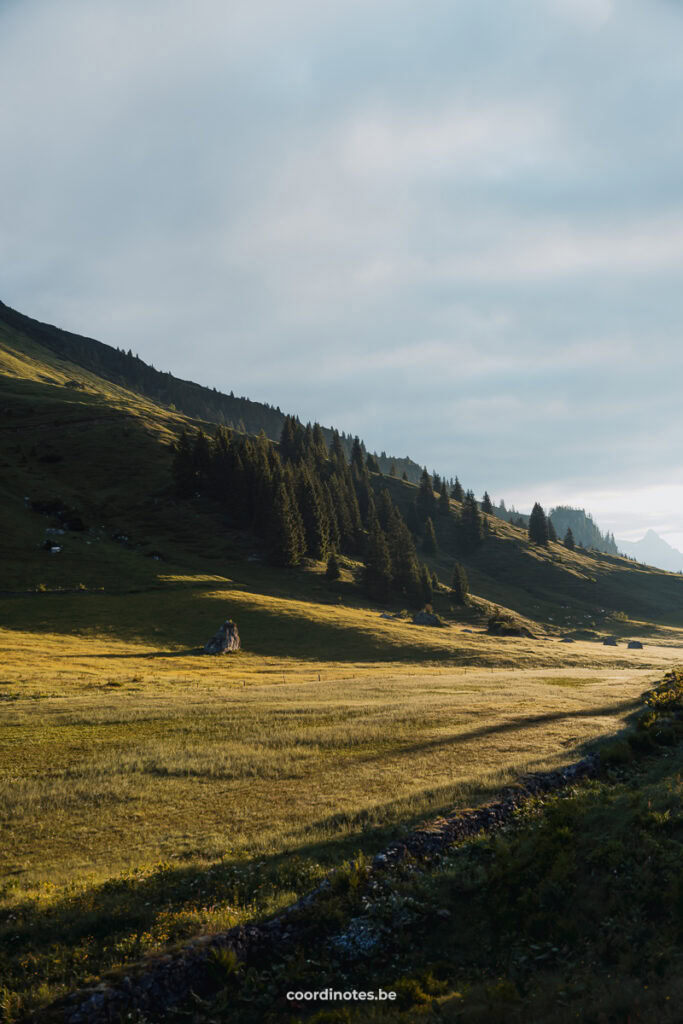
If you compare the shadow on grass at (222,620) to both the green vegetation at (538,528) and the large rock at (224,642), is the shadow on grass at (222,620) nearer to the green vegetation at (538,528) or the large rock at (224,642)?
the large rock at (224,642)

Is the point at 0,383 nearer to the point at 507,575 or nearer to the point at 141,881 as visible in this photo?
the point at 507,575

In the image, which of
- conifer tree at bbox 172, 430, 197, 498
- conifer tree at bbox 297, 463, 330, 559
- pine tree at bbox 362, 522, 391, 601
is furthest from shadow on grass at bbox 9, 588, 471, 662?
conifer tree at bbox 172, 430, 197, 498

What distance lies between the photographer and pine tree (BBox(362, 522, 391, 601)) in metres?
100

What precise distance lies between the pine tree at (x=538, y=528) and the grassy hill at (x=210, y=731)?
9119 centimetres

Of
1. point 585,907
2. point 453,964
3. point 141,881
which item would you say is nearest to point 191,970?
point 141,881

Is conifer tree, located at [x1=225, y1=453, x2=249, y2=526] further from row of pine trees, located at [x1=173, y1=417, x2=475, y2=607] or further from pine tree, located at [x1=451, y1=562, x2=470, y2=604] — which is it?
pine tree, located at [x1=451, y1=562, x2=470, y2=604]

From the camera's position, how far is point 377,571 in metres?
102

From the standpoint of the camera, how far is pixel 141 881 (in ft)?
38.2

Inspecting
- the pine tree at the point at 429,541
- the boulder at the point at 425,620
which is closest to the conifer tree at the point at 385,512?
the pine tree at the point at 429,541

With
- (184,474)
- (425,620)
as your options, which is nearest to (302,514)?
(184,474)

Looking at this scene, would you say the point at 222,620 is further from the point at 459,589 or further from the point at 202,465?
the point at 202,465

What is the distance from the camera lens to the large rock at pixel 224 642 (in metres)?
54.6

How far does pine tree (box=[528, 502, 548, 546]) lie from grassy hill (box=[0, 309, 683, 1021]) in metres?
91.2

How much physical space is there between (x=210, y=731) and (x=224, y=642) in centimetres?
3156
